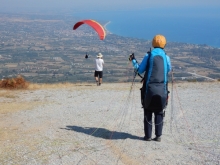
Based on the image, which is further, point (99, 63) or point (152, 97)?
point (99, 63)

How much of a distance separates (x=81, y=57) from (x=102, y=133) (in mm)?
52575

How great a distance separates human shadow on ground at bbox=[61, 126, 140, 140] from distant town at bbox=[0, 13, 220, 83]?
25.8m

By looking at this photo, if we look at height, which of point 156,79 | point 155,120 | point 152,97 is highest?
point 156,79

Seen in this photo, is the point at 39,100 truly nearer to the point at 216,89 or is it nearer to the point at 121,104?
the point at 121,104

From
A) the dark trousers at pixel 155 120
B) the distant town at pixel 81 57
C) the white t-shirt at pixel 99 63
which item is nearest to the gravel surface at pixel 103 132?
the dark trousers at pixel 155 120

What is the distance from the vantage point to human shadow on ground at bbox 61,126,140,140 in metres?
7.34

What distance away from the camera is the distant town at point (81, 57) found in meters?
41.3

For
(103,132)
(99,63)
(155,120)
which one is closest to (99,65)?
(99,63)

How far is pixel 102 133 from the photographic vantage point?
766 centimetres

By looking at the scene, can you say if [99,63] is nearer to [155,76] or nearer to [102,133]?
[102,133]

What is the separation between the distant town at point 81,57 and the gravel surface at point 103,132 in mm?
22480

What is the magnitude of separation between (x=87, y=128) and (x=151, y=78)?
8.44 ft

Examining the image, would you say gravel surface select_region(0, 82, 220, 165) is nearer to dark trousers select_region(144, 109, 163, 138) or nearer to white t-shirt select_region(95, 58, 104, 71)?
dark trousers select_region(144, 109, 163, 138)

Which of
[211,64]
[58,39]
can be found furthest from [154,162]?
[58,39]
